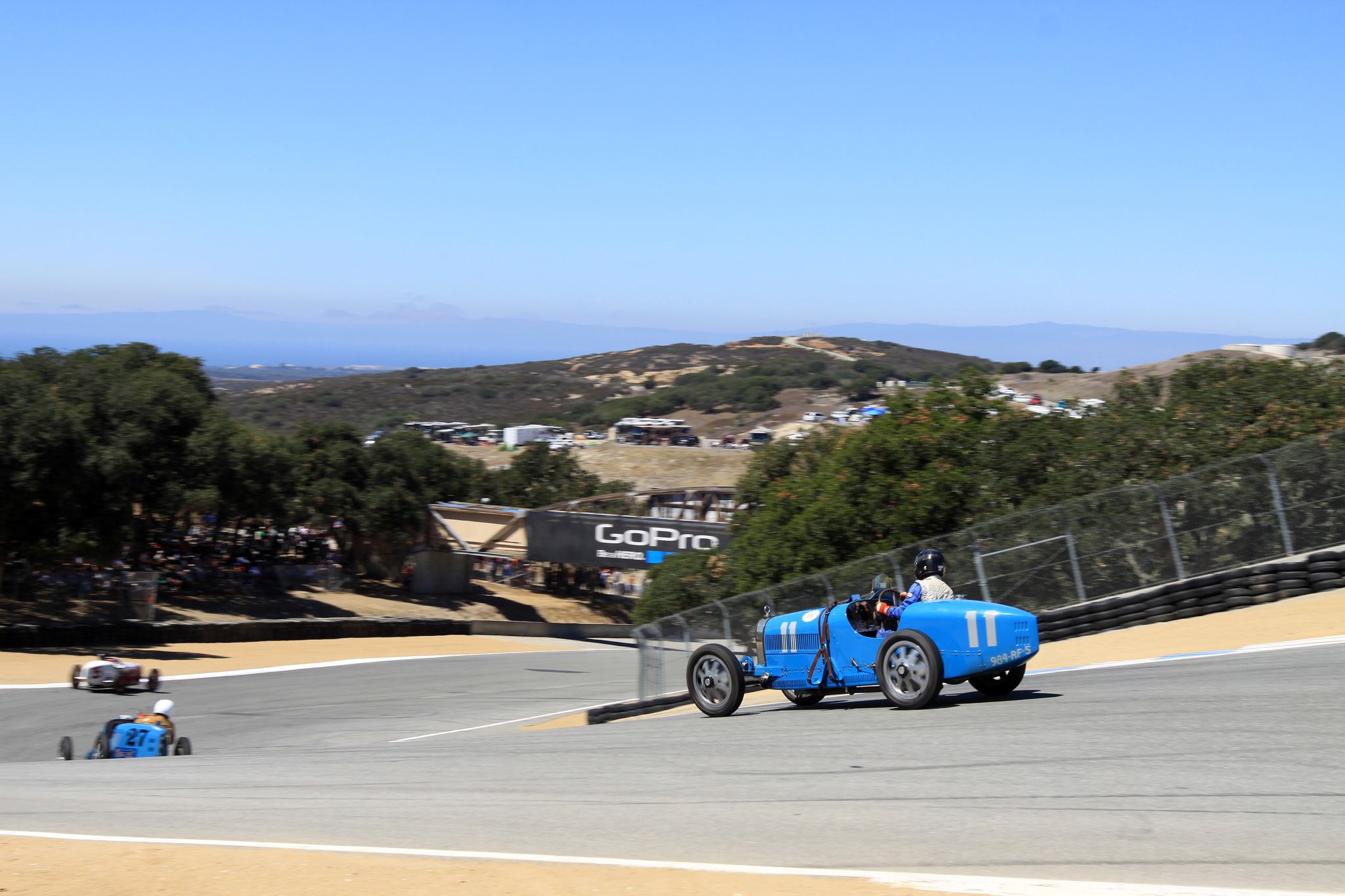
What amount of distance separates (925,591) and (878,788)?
3302mm

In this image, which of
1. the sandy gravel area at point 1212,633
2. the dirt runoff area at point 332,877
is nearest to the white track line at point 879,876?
the dirt runoff area at point 332,877

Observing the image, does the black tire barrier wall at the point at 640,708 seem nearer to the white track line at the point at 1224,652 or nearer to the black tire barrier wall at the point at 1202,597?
the white track line at the point at 1224,652

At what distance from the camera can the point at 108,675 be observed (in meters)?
23.6

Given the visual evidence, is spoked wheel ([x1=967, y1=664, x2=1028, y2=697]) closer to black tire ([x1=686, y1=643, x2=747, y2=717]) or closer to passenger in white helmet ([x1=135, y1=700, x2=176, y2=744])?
black tire ([x1=686, y1=643, x2=747, y2=717])

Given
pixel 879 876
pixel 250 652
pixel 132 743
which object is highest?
pixel 879 876

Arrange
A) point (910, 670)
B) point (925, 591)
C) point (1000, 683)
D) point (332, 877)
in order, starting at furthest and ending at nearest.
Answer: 1. point (1000, 683)
2. point (925, 591)
3. point (910, 670)
4. point (332, 877)

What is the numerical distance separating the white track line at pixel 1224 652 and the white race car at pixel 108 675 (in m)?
19.2

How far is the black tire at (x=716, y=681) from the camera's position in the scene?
11844mm

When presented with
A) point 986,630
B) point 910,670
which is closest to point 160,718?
point 910,670

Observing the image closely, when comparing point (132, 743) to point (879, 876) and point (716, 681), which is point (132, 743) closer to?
point (716, 681)

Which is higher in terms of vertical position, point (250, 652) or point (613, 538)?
point (613, 538)

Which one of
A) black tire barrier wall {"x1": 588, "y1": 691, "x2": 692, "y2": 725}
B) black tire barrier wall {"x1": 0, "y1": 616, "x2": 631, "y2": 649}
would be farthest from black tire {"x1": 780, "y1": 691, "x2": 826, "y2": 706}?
black tire barrier wall {"x1": 0, "y1": 616, "x2": 631, "y2": 649}

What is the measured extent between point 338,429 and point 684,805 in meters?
55.2

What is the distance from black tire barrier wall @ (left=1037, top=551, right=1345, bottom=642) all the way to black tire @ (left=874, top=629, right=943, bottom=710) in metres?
7.13
